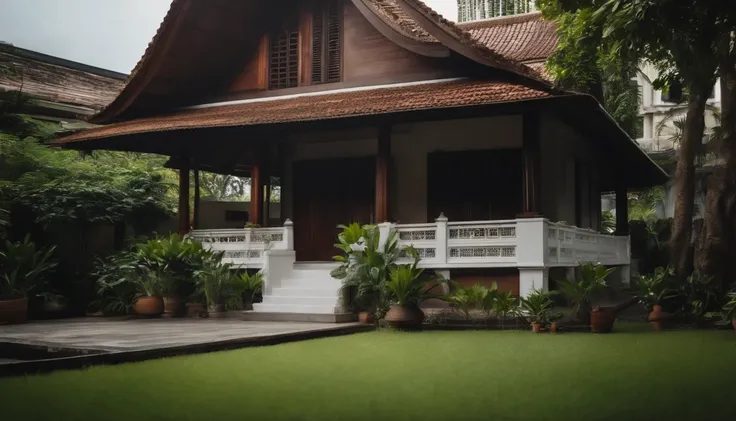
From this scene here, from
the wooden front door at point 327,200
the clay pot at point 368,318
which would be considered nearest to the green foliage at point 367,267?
the clay pot at point 368,318

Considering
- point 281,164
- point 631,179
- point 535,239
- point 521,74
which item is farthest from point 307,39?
point 631,179

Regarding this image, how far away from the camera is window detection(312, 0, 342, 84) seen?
15258 millimetres

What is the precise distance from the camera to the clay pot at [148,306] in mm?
13695

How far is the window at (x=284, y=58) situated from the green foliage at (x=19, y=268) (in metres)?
5.29

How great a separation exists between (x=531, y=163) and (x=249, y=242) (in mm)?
4977

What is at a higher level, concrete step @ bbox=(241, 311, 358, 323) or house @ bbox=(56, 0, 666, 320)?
house @ bbox=(56, 0, 666, 320)

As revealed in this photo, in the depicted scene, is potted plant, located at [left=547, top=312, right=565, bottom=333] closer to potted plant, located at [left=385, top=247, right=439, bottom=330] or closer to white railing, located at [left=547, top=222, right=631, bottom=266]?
white railing, located at [left=547, top=222, right=631, bottom=266]

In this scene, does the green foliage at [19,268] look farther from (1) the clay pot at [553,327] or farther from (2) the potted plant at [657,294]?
(2) the potted plant at [657,294]

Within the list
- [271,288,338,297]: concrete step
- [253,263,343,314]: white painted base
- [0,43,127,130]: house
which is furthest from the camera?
[0,43,127,130]: house

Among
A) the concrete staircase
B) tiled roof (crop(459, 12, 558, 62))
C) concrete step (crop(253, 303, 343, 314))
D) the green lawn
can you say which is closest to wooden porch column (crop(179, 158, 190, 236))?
the concrete staircase

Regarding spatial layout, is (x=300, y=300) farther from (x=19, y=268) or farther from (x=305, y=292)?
(x=19, y=268)

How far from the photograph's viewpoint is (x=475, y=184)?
48.9 feet

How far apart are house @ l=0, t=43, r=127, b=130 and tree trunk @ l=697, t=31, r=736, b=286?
1252 centimetres

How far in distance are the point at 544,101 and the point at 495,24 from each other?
26.2ft
